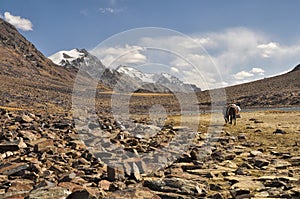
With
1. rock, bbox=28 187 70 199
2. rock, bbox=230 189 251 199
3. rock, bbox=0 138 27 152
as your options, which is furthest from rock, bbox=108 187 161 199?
rock, bbox=0 138 27 152

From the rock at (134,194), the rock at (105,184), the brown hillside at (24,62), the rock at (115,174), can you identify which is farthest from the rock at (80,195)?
the brown hillside at (24,62)

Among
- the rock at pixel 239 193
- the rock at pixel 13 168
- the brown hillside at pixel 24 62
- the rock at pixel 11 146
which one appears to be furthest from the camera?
the brown hillside at pixel 24 62

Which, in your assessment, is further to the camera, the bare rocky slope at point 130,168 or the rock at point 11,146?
the rock at point 11,146

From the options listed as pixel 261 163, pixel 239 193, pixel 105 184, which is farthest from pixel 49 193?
pixel 261 163

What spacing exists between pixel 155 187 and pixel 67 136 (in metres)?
7.92

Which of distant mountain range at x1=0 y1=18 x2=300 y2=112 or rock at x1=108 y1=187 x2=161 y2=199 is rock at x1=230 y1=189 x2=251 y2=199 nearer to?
rock at x1=108 y1=187 x2=161 y2=199

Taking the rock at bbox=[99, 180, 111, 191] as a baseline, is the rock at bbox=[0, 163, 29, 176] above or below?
above

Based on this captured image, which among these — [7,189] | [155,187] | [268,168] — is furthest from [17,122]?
[268,168]

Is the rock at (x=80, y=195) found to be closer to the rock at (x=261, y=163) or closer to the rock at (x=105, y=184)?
the rock at (x=105, y=184)

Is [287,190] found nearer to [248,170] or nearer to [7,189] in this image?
[248,170]

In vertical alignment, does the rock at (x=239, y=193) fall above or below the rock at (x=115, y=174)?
below

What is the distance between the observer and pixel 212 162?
38.0ft

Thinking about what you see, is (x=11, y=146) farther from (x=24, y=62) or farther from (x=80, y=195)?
(x=24, y=62)

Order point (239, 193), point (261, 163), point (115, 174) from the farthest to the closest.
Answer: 1. point (261, 163)
2. point (115, 174)
3. point (239, 193)
